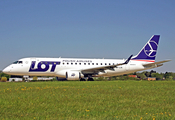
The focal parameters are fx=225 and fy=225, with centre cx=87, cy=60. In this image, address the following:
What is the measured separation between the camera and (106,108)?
9.34 m

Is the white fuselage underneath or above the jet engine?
above

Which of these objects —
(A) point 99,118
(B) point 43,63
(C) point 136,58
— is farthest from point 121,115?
(C) point 136,58

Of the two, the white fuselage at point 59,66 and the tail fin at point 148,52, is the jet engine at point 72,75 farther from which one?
the tail fin at point 148,52

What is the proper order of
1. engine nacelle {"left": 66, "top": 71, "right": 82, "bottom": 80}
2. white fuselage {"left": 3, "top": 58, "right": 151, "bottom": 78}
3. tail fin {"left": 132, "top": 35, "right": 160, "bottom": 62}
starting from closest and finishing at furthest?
1. white fuselage {"left": 3, "top": 58, "right": 151, "bottom": 78}
2. engine nacelle {"left": 66, "top": 71, "right": 82, "bottom": 80}
3. tail fin {"left": 132, "top": 35, "right": 160, "bottom": 62}

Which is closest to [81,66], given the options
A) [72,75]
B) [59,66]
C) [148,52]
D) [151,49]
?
[72,75]

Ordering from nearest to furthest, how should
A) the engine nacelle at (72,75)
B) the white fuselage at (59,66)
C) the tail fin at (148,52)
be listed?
1. the white fuselage at (59,66)
2. the engine nacelle at (72,75)
3. the tail fin at (148,52)

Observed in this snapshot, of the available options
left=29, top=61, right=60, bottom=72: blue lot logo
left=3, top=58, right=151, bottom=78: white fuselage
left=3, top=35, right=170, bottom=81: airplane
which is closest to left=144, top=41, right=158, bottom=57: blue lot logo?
left=3, top=35, right=170, bottom=81: airplane

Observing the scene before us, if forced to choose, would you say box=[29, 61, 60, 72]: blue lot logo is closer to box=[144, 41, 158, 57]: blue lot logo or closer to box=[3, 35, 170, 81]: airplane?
box=[3, 35, 170, 81]: airplane

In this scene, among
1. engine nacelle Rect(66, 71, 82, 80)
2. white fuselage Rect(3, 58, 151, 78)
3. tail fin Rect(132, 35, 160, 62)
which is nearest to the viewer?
white fuselage Rect(3, 58, 151, 78)

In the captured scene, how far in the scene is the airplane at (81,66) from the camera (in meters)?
32.1

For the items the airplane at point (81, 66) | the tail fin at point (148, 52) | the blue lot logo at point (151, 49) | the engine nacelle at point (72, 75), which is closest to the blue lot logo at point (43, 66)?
the airplane at point (81, 66)

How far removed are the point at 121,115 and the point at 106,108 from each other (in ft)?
4.50

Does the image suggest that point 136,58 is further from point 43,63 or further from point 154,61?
point 43,63

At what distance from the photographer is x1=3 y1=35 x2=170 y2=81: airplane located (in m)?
32.1
